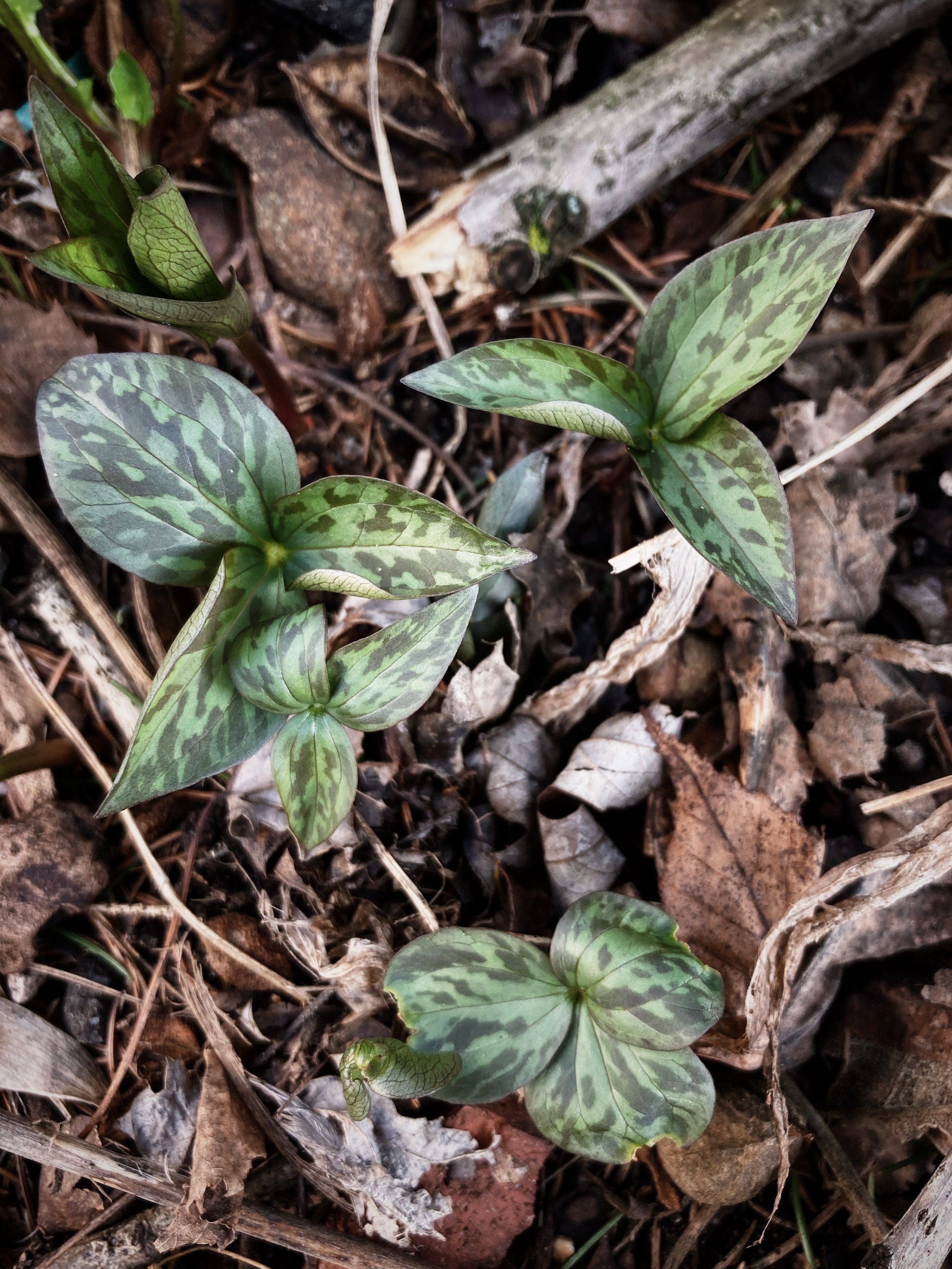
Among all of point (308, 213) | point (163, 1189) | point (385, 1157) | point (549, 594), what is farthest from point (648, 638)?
point (163, 1189)

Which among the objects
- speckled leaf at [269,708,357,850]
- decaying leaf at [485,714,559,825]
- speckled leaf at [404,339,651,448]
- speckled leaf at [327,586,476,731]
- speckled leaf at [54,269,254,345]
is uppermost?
Result: speckled leaf at [54,269,254,345]

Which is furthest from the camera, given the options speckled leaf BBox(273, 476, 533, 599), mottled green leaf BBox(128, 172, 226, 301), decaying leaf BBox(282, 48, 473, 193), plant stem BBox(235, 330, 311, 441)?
decaying leaf BBox(282, 48, 473, 193)

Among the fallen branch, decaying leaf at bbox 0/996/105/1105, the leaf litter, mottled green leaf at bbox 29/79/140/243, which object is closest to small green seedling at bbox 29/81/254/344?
mottled green leaf at bbox 29/79/140/243

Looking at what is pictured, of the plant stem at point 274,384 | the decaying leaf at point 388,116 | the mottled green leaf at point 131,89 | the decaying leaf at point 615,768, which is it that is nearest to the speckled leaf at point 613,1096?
the decaying leaf at point 615,768

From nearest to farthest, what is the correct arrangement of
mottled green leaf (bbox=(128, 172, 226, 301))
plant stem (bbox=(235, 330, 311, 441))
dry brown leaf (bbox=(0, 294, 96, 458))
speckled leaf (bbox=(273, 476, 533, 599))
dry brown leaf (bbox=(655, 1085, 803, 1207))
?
Answer: mottled green leaf (bbox=(128, 172, 226, 301)) → speckled leaf (bbox=(273, 476, 533, 599)) → dry brown leaf (bbox=(655, 1085, 803, 1207)) → plant stem (bbox=(235, 330, 311, 441)) → dry brown leaf (bbox=(0, 294, 96, 458))

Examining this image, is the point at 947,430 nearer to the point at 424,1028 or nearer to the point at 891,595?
the point at 891,595

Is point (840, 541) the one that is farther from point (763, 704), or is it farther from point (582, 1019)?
point (582, 1019)

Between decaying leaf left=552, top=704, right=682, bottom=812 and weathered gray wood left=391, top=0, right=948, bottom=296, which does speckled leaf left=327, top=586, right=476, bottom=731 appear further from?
weathered gray wood left=391, top=0, right=948, bottom=296

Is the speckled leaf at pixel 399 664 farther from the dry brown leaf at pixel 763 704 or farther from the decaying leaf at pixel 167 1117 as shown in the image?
the decaying leaf at pixel 167 1117

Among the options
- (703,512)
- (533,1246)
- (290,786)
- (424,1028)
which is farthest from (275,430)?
(533,1246)
